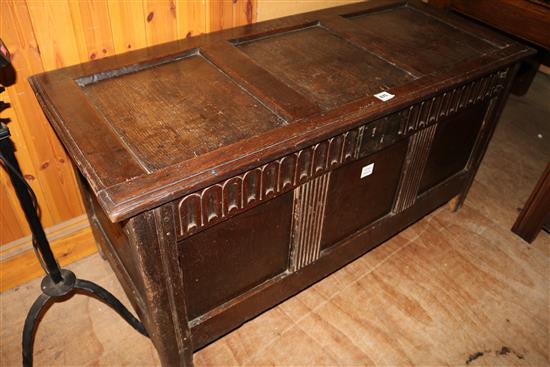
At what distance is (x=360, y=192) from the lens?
5.35 ft

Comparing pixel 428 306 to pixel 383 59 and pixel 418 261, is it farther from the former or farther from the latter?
pixel 383 59

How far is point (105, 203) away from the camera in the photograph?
38.9 inches

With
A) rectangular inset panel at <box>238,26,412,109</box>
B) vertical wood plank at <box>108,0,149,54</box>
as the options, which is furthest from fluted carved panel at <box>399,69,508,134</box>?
vertical wood plank at <box>108,0,149,54</box>

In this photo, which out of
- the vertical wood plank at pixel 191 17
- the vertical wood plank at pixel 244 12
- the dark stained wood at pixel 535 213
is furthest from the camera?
the dark stained wood at pixel 535 213

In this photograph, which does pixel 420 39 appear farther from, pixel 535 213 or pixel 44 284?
pixel 44 284

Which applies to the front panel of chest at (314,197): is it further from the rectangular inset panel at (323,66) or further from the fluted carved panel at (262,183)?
the rectangular inset panel at (323,66)

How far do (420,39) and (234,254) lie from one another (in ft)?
3.64

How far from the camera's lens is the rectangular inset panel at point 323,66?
142 centimetres

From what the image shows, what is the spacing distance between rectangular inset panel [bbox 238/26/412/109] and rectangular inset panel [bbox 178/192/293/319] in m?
0.36

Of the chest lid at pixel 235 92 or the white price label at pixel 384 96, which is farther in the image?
the white price label at pixel 384 96

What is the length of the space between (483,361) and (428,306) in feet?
0.91

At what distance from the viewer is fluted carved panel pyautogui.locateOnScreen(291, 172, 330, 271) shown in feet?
4.65

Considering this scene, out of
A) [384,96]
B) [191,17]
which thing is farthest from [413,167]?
[191,17]

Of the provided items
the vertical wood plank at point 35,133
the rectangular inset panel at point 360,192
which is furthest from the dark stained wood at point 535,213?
the vertical wood plank at point 35,133
